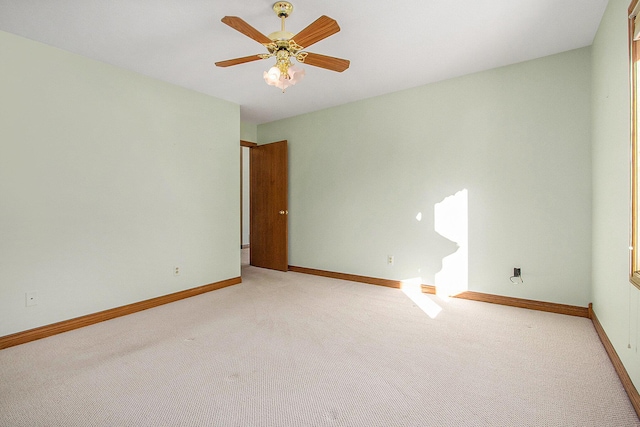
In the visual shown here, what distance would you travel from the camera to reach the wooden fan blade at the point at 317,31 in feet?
6.01

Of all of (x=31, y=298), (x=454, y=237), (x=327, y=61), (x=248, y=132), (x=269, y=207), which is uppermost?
(x=248, y=132)

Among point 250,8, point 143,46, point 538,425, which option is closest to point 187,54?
point 143,46

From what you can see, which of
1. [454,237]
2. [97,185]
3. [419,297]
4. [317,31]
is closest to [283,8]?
[317,31]

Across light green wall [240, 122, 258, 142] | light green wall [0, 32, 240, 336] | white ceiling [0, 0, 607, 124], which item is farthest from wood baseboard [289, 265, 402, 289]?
white ceiling [0, 0, 607, 124]

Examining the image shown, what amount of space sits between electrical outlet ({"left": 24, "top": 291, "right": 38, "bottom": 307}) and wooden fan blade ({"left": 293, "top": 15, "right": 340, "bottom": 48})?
277 cm

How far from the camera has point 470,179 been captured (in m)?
3.38

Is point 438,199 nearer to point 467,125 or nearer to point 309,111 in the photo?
point 467,125

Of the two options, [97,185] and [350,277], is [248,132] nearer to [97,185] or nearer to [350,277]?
[97,185]

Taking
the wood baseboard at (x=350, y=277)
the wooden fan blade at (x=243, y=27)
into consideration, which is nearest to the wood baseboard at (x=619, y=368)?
the wood baseboard at (x=350, y=277)

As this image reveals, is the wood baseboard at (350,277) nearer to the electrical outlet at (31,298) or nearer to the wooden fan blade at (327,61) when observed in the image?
the wooden fan blade at (327,61)

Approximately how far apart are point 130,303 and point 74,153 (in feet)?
4.80

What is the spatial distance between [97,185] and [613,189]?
4.01 m

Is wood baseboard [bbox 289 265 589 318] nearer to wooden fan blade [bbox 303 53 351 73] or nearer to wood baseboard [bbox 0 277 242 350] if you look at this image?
wood baseboard [bbox 0 277 242 350]

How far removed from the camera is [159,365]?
2.03 meters
